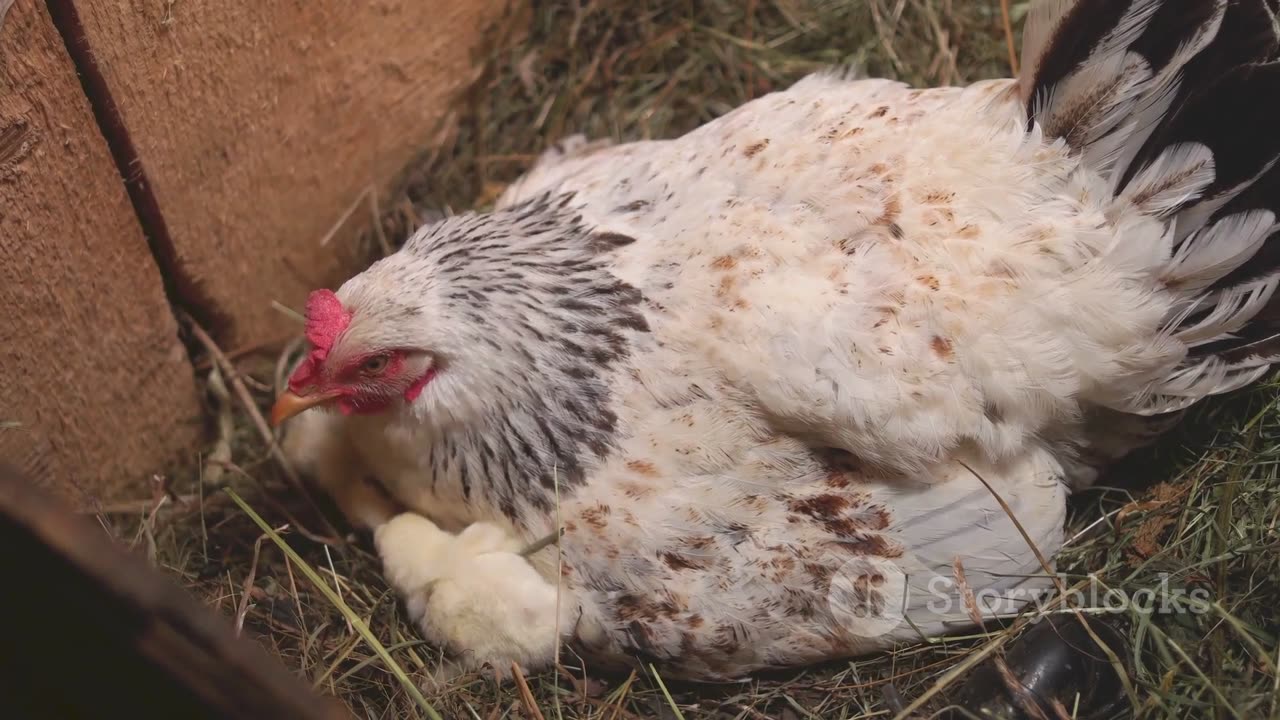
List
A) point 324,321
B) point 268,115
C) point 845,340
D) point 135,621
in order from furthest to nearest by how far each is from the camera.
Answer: point 268,115 → point 324,321 → point 845,340 → point 135,621

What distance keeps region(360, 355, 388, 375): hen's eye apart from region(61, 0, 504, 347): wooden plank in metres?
0.58

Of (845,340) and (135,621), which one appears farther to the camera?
(845,340)

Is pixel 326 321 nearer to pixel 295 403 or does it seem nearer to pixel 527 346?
pixel 295 403

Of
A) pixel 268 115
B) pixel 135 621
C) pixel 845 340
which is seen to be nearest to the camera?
pixel 135 621

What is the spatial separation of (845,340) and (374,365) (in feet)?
2.67

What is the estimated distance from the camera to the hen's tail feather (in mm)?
1515

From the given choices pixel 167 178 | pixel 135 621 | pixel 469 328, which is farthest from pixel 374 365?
pixel 135 621

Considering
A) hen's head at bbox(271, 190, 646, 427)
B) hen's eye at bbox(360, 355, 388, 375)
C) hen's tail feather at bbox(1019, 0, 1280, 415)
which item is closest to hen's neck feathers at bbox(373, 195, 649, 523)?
hen's head at bbox(271, 190, 646, 427)

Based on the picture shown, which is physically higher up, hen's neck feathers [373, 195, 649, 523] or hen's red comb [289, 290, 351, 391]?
hen's red comb [289, 290, 351, 391]

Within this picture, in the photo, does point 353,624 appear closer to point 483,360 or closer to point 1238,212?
point 483,360

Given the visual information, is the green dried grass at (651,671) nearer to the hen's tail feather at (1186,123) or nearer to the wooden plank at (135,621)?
the hen's tail feather at (1186,123)

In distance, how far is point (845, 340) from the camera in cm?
156

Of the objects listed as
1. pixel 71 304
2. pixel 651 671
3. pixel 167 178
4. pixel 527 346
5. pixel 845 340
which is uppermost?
pixel 167 178

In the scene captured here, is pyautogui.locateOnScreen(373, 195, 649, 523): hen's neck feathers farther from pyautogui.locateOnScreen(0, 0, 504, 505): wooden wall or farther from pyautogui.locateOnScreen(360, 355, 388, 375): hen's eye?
pyautogui.locateOnScreen(0, 0, 504, 505): wooden wall
